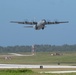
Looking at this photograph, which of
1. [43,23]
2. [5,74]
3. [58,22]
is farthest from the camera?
[58,22]

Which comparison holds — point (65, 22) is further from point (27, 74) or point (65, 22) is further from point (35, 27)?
point (27, 74)

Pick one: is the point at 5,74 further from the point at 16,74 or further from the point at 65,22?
the point at 65,22

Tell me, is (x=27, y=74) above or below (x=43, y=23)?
below

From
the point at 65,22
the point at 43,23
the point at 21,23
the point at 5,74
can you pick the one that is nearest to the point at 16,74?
the point at 5,74

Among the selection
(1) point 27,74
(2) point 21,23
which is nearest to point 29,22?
(2) point 21,23

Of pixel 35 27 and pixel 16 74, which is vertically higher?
pixel 35 27

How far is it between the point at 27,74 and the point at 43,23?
A: 64.2 meters

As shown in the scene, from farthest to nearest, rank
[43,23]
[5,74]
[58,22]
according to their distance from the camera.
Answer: [58,22], [43,23], [5,74]

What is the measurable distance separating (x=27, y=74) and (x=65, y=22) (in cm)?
8066

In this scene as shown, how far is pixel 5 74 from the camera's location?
192ft

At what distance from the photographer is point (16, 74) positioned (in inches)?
2304

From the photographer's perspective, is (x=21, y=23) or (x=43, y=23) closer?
(x=43, y=23)

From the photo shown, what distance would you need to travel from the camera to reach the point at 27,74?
192ft

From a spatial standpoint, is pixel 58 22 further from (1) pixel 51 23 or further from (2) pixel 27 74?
(2) pixel 27 74
